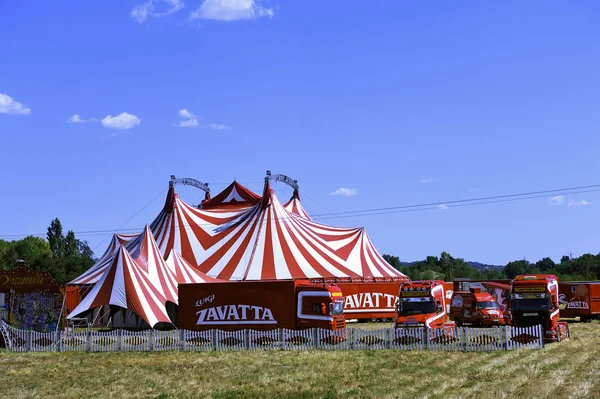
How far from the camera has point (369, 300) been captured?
36312 mm

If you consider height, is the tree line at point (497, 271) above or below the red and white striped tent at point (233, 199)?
below

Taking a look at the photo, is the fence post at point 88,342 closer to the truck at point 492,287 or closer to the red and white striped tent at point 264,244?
the red and white striped tent at point 264,244

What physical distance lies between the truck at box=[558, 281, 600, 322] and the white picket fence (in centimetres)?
1578

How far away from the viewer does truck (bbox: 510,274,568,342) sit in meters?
24.6

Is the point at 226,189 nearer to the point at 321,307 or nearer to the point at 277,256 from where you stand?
the point at 277,256

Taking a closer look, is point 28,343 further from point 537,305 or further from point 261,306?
point 537,305

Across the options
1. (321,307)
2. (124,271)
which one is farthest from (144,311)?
(321,307)

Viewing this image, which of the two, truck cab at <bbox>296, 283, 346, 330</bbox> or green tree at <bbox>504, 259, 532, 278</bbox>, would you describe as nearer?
truck cab at <bbox>296, 283, 346, 330</bbox>

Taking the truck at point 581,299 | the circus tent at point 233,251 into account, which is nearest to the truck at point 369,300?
the circus tent at point 233,251

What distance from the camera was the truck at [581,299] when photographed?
1421 inches

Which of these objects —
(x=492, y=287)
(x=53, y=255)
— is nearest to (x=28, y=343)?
(x=492, y=287)

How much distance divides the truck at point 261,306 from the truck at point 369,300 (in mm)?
8920

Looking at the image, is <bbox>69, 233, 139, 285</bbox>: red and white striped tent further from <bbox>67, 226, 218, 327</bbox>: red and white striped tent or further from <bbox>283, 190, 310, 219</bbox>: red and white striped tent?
<bbox>283, 190, 310, 219</bbox>: red and white striped tent

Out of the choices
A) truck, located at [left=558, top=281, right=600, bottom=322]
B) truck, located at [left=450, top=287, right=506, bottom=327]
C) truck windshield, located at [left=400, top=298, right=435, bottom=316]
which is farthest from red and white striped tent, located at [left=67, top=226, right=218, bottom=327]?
truck, located at [left=558, top=281, right=600, bottom=322]
